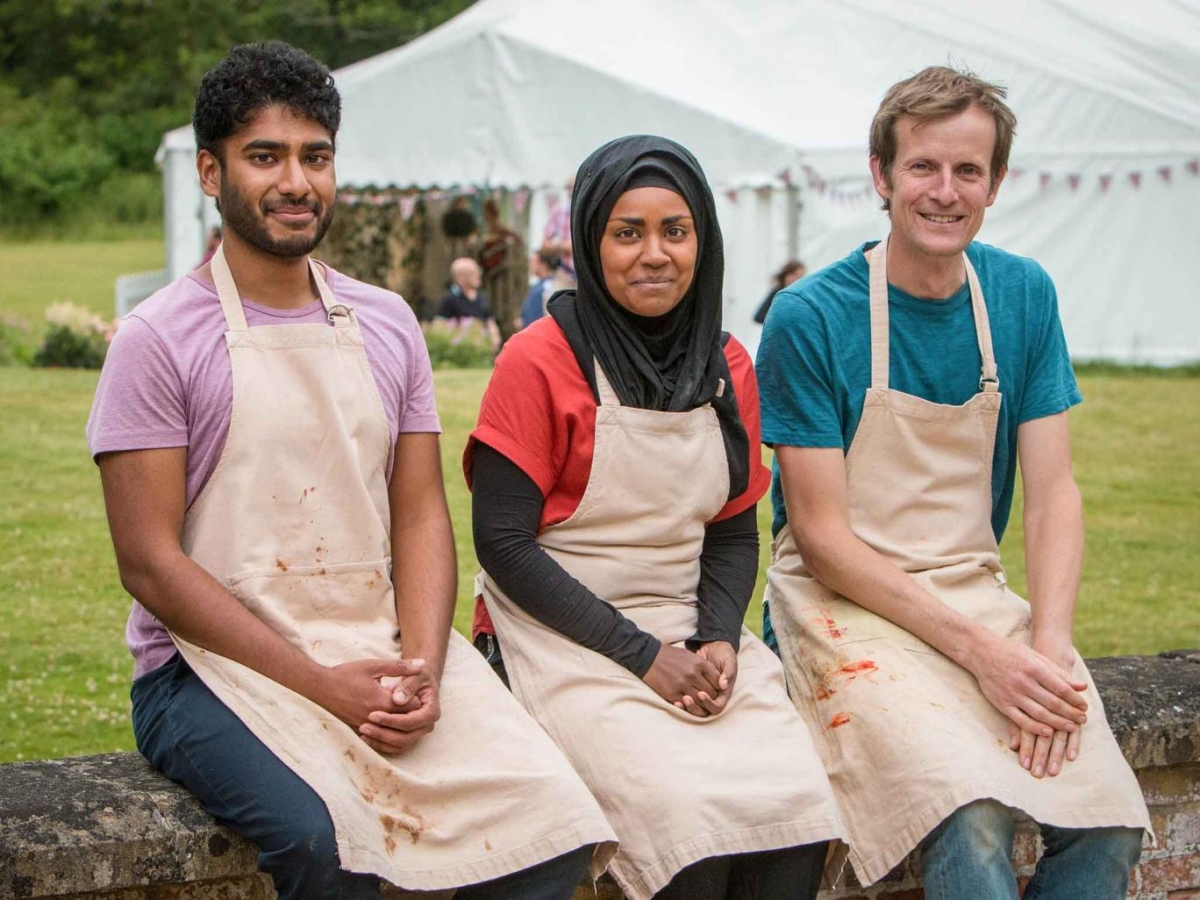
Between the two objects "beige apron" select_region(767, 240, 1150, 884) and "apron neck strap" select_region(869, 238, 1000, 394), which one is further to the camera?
"apron neck strap" select_region(869, 238, 1000, 394)

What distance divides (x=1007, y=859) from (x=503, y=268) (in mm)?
15714

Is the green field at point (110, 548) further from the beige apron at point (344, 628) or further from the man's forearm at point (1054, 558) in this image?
the man's forearm at point (1054, 558)

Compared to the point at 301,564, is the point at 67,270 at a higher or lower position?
lower

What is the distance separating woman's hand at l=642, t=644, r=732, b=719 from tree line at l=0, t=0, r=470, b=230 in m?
32.5

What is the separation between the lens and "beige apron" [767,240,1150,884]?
275 centimetres

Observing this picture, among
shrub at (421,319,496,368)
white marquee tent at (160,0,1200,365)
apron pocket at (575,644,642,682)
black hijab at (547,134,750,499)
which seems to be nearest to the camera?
apron pocket at (575,644,642,682)

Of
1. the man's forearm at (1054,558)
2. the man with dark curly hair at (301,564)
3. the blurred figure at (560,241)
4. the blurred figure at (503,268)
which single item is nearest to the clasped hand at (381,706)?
the man with dark curly hair at (301,564)

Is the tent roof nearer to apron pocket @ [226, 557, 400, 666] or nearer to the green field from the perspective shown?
the green field

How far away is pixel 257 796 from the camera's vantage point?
241cm

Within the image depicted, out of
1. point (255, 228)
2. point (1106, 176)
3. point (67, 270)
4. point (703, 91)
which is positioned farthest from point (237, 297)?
point (67, 270)

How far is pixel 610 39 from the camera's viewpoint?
16.0 meters

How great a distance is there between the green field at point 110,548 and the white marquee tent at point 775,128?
2372 mm

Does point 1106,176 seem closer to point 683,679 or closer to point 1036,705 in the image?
point 1036,705

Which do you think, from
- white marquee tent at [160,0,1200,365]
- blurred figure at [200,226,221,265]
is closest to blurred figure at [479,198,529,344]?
white marquee tent at [160,0,1200,365]
